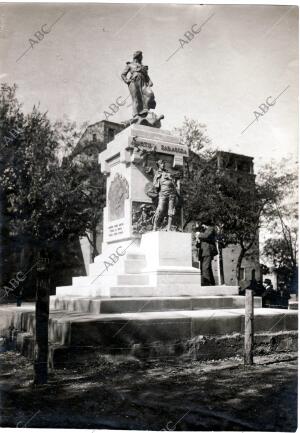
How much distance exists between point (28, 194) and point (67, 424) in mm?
14811

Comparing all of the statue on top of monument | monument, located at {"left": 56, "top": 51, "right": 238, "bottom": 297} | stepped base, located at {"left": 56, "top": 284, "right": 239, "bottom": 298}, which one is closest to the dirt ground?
stepped base, located at {"left": 56, "top": 284, "right": 239, "bottom": 298}

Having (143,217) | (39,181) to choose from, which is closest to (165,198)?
(143,217)

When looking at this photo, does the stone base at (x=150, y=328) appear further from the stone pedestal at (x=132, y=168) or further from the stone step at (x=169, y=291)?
the stone pedestal at (x=132, y=168)

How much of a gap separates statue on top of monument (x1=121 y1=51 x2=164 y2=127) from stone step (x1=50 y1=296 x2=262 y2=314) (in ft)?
16.5

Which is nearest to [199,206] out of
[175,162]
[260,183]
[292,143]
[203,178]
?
[203,178]

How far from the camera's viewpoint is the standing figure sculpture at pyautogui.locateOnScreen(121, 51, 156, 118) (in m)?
11.6

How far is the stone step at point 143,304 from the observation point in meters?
7.58

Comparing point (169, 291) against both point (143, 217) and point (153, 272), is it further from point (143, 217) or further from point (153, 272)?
point (143, 217)

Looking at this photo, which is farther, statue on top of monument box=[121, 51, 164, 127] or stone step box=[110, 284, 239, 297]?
statue on top of monument box=[121, 51, 164, 127]

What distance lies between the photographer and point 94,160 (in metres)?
24.5

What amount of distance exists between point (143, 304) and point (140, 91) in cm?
617

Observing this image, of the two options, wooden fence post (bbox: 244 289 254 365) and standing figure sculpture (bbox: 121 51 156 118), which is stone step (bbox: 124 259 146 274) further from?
standing figure sculpture (bbox: 121 51 156 118)

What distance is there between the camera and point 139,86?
1164 centimetres

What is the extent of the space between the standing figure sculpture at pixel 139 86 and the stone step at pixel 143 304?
5352mm
